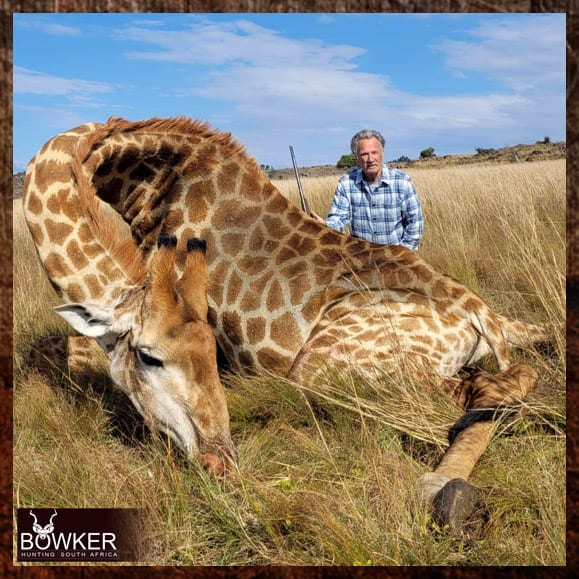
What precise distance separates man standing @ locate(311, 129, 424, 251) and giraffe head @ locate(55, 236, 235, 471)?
13.8ft

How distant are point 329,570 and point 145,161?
4296mm

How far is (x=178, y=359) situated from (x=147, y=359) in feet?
0.86

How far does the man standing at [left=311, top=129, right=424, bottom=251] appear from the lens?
27.3 feet

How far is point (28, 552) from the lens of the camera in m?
3.62

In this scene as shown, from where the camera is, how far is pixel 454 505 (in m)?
3.81

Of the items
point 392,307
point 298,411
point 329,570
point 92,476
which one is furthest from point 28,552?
point 392,307

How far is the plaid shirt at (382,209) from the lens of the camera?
843 centimetres

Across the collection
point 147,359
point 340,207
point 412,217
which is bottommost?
point 147,359

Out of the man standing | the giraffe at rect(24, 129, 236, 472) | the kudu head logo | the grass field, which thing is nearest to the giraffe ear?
the giraffe at rect(24, 129, 236, 472)

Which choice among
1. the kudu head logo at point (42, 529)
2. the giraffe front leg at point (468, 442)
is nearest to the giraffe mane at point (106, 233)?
the kudu head logo at point (42, 529)

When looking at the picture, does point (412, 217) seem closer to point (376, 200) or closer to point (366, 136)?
point (376, 200)

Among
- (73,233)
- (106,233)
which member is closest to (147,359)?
(106,233)

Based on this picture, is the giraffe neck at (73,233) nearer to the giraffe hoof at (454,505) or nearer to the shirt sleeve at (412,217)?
the giraffe hoof at (454,505)

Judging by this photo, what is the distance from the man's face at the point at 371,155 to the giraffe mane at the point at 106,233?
140 inches
